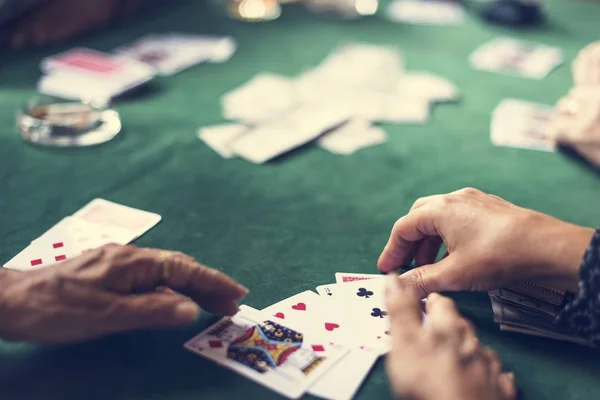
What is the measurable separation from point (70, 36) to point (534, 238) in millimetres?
2173

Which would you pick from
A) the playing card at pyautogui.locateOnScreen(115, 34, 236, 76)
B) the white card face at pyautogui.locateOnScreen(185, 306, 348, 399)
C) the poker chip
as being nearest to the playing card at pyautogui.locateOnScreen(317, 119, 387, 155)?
the playing card at pyautogui.locateOnScreen(115, 34, 236, 76)

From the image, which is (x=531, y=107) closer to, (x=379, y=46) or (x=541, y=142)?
(x=541, y=142)

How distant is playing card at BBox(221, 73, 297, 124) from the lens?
2133mm

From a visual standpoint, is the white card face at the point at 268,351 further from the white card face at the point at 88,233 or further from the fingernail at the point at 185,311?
the white card face at the point at 88,233

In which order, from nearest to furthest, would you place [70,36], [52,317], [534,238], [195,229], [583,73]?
[52,317], [534,238], [195,229], [583,73], [70,36]

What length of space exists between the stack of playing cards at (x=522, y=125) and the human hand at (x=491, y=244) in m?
0.84

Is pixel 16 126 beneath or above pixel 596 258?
beneath

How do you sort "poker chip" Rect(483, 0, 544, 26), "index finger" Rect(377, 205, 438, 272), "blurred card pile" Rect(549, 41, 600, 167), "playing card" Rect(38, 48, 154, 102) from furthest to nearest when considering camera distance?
"poker chip" Rect(483, 0, 544, 26) → "playing card" Rect(38, 48, 154, 102) → "blurred card pile" Rect(549, 41, 600, 167) → "index finger" Rect(377, 205, 438, 272)

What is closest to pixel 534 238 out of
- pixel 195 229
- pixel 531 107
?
pixel 195 229

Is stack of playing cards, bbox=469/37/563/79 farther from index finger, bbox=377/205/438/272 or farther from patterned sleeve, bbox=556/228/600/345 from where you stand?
patterned sleeve, bbox=556/228/600/345

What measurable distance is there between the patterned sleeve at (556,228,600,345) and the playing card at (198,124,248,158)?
3.38 feet

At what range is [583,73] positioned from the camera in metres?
2.25

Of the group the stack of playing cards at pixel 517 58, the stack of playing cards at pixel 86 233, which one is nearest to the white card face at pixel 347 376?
the stack of playing cards at pixel 86 233

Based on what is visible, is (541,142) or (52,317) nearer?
(52,317)
